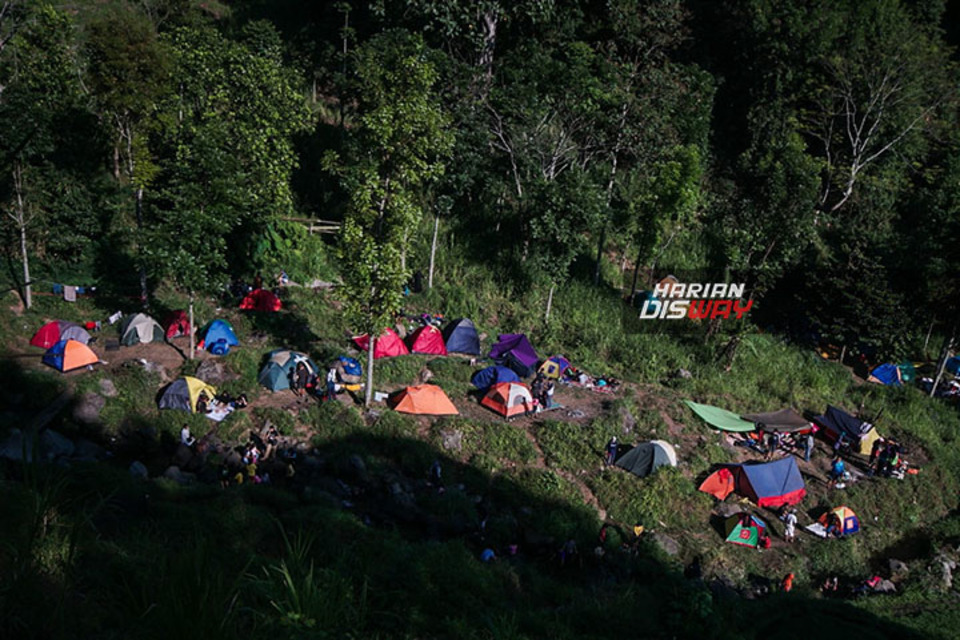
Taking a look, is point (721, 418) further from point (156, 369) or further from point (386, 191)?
point (156, 369)

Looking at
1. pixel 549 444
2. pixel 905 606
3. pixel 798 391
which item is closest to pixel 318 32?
pixel 549 444

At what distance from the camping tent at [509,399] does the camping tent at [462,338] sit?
10.3 ft

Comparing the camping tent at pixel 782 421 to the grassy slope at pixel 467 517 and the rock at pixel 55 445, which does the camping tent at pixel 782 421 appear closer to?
the grassy slope at pixel 467 517

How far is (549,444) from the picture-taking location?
19.2 meters

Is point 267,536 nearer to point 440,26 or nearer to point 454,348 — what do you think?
point 454,348

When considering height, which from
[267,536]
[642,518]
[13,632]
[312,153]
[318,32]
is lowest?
[642,518]

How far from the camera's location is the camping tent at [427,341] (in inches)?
906

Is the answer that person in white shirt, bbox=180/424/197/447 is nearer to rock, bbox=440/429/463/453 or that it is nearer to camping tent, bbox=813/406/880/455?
rock, bbox=440/429/463/453

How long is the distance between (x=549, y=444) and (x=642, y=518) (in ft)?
11.5

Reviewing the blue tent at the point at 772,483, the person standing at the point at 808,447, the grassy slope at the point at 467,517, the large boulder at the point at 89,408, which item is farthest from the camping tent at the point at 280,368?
the person standing at the point at 808,447

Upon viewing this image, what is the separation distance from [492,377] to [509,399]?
1.55 meters

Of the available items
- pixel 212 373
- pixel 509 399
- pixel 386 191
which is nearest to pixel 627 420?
pixel 509 399

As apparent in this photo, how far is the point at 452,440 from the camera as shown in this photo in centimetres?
1839

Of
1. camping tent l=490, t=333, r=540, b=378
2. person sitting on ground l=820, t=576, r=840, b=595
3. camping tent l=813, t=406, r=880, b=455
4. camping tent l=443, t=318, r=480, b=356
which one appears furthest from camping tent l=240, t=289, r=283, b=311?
camping tent l=813, t=406, r=880, b=455
